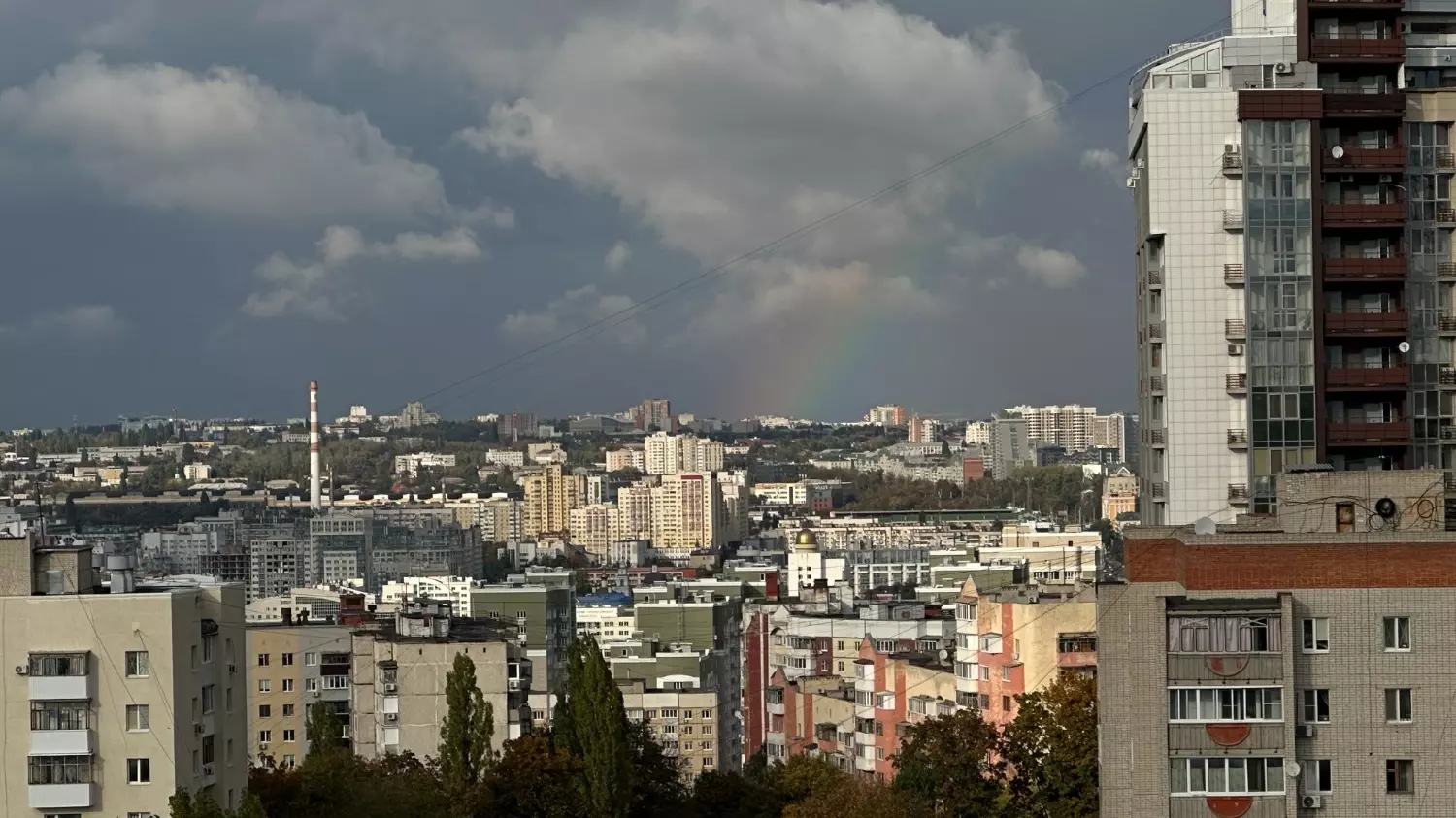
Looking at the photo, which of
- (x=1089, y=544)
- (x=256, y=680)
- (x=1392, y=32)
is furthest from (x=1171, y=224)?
(x=1089, y=544)

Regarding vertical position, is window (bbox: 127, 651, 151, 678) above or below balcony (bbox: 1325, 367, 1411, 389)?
below

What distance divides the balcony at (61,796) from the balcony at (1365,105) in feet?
51.3

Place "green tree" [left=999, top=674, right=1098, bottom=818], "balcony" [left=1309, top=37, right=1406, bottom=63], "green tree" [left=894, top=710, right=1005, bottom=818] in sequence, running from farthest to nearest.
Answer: "green tree" [left=894, top=710, right=1005, bottom=818] → "green tree" [left=999, top=674, right=1098, bottom=818] → "balcony" [left=1309, top=37, right=1406, bottom=63]

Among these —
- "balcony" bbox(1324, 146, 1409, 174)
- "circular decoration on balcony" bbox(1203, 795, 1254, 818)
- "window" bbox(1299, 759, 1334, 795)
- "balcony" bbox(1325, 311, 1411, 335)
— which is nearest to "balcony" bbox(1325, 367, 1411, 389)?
"balcony" bbox(1325, 311, 1411, 335)

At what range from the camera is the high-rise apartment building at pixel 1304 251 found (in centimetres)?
2612

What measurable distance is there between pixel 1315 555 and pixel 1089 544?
81597mm

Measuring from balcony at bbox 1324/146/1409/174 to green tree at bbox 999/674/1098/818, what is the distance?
682 centimetres

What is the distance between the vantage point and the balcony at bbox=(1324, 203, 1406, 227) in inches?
1019

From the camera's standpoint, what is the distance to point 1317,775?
1731cm

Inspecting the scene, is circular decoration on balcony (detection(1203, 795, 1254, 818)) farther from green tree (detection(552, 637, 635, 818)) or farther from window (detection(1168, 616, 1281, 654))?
green tree (detection(552, 637, 635, 818))

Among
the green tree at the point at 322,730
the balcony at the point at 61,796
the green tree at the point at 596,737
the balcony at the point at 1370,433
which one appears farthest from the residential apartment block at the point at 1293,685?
the green tree at the point at 322,730

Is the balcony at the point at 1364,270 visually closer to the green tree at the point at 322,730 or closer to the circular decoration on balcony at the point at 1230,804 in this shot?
the circular decoration on balcony at the point at 1230,804

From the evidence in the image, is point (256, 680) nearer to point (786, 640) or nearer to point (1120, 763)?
point (786, 640)

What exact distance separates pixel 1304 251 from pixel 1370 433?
2279 millimetres
